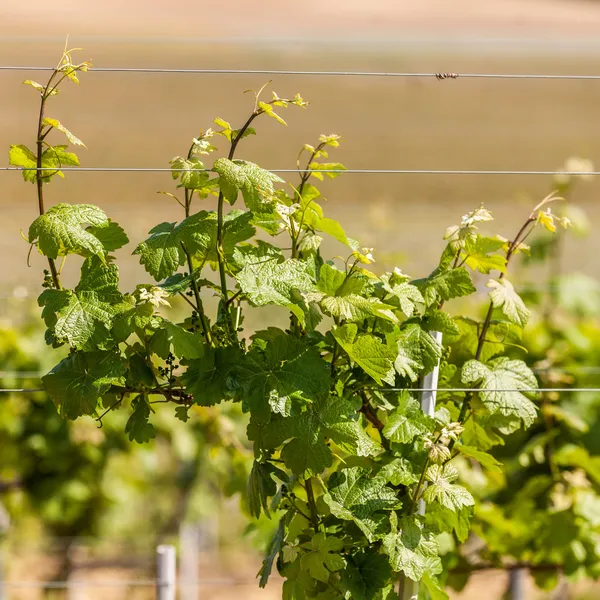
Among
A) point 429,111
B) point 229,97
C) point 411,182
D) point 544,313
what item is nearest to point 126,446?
point 544,313

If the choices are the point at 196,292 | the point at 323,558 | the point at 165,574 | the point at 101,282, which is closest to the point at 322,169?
the point at 196,292

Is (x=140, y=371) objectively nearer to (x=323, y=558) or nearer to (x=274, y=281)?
(x=274, y=281)

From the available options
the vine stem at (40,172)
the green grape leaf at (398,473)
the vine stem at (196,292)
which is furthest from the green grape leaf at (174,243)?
the green grape leaf at (398,473)

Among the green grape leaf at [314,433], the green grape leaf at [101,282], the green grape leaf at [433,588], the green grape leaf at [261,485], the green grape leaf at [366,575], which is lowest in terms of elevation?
the green grape leaf at [433,588]

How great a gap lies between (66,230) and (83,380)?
0.80 ft

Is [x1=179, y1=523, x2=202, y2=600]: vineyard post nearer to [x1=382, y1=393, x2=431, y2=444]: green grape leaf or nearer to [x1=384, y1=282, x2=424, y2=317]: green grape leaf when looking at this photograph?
[x1=382, y1=393, x2=431, y2=444]: green grape leaf

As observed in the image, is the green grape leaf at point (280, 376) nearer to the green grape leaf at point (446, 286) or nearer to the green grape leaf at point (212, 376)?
the green grape leaf at point (212, 376)

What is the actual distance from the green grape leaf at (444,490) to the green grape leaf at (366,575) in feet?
0.44

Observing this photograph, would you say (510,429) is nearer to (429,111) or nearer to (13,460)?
(13,460)

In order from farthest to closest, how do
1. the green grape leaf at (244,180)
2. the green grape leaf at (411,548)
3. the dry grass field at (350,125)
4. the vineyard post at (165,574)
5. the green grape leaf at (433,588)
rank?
the dry grass field at (350,125) < the vineyard post at (165,574) < the green grape leaf at (433,588) < the green grape leaf at (411,548) < the green grape leaf at (244,180)

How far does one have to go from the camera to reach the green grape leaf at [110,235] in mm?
1551

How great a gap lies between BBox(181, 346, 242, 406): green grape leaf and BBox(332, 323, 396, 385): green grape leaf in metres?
0.17

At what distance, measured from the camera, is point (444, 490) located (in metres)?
1.55

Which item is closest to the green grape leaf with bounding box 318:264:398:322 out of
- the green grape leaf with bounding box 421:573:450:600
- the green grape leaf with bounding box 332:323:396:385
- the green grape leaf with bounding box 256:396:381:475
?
the green grape leaf with bounding box 332:323:396:385
